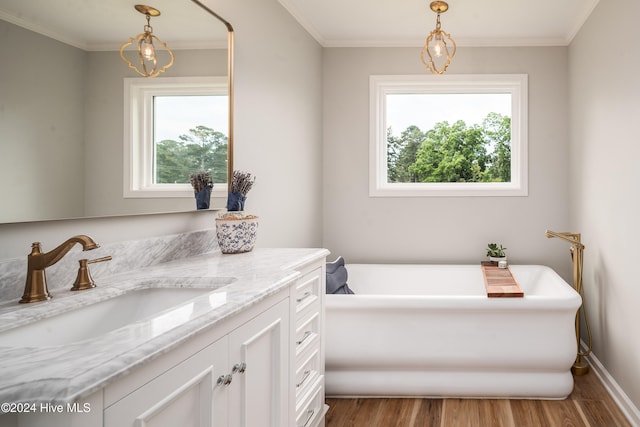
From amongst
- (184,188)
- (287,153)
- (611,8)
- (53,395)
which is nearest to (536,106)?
(611,8)

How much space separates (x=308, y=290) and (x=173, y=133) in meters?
0.88

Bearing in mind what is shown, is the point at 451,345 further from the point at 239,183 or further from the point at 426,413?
the point at 239,183

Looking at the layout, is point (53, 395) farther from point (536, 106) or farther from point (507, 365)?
point (536, 106)

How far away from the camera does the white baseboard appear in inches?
87.9

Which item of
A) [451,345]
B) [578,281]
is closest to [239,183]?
[451,345]

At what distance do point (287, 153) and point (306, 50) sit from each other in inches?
37.8

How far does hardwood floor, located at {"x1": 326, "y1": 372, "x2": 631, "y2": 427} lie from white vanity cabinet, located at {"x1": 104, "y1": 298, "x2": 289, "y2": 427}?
3.73 ft

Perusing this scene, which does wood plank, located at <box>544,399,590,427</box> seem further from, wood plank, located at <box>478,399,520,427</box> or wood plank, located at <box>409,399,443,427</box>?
wood plank, located at <box>409,399,443,427</box>

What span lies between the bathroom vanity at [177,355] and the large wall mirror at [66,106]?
0.27 m

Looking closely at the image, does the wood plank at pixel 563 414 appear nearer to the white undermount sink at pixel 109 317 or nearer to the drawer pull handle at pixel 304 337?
the drawer pull handle at pixel 304 337

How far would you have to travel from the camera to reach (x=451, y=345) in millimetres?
2428

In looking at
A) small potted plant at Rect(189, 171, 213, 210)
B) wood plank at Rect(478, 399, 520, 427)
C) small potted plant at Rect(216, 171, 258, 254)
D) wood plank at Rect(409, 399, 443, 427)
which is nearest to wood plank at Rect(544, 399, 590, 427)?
wood plank at Rect(478, 399, 520, 427)

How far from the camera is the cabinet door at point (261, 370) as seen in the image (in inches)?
41.3

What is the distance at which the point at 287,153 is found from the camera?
9.62 ft
